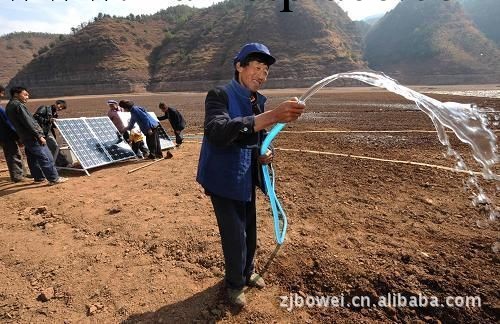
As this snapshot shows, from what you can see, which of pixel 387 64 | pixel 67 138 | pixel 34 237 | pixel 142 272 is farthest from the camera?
pixel 387 64

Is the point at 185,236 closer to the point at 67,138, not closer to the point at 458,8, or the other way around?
the point at 67,138

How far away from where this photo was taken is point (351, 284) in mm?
3645

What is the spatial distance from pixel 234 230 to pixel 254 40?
238ft

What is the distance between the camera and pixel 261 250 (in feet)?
14.0

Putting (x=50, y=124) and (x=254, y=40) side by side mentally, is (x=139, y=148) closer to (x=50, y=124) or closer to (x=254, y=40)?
(x=50, y=124)

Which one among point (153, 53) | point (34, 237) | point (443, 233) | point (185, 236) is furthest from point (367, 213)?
point (153, 53)

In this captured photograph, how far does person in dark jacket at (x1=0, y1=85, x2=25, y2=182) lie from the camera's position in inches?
297

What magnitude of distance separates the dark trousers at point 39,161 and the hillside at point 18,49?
3387 inches

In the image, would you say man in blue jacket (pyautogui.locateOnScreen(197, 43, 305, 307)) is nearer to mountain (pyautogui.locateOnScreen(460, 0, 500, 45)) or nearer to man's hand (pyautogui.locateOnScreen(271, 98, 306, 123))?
man's hand (pyautogui.locateOnScreen(271, 98, 306, 123))

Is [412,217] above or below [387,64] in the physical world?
below

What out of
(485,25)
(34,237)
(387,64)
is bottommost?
(34,237)

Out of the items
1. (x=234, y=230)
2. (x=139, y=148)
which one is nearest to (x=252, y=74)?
(x=234, y=230)

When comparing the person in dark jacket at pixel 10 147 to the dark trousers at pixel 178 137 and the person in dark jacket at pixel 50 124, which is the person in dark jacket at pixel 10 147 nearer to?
the person in dark jacket at pixel 50 124

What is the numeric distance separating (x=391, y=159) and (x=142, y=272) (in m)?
6.32
